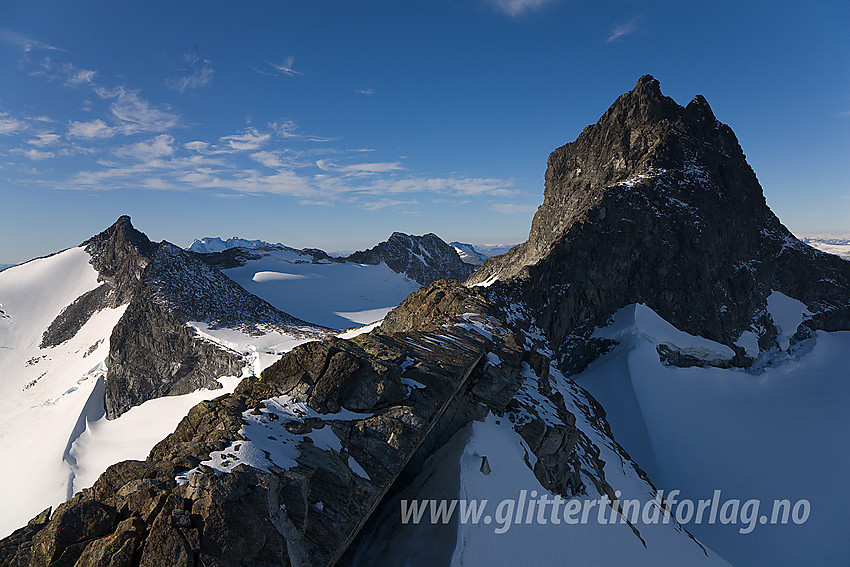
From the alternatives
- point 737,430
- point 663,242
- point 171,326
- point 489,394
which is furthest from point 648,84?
point 171,326

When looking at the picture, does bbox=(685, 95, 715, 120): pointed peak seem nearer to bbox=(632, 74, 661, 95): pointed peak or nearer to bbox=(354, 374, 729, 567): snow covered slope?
bbox=(632, 74, 661, 95): pointed peak

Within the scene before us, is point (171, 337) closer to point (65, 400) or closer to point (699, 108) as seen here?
point (65, 400)

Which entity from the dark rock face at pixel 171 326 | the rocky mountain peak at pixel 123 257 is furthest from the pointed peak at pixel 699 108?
the rocky mountain peak at pixel 123 257

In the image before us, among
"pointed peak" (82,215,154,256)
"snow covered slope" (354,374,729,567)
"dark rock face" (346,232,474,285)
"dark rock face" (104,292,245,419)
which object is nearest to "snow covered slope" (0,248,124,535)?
"dark rock face" (104,292,245,419)

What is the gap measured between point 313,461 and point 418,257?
8900 centimetres

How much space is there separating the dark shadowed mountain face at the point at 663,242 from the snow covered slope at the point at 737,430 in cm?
324

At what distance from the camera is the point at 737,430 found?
24812 mm

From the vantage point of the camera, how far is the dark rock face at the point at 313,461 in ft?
16.9

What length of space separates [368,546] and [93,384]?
38338 millimetres

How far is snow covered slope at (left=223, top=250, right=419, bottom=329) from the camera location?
59134mm

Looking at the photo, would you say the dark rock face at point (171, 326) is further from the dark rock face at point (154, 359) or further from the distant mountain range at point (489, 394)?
the distant mountain range at point (489, 394)

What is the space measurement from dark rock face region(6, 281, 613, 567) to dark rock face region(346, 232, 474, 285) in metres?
74.2

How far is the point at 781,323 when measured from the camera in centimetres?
3969

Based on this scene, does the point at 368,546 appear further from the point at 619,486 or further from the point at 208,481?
the point at 619,486
